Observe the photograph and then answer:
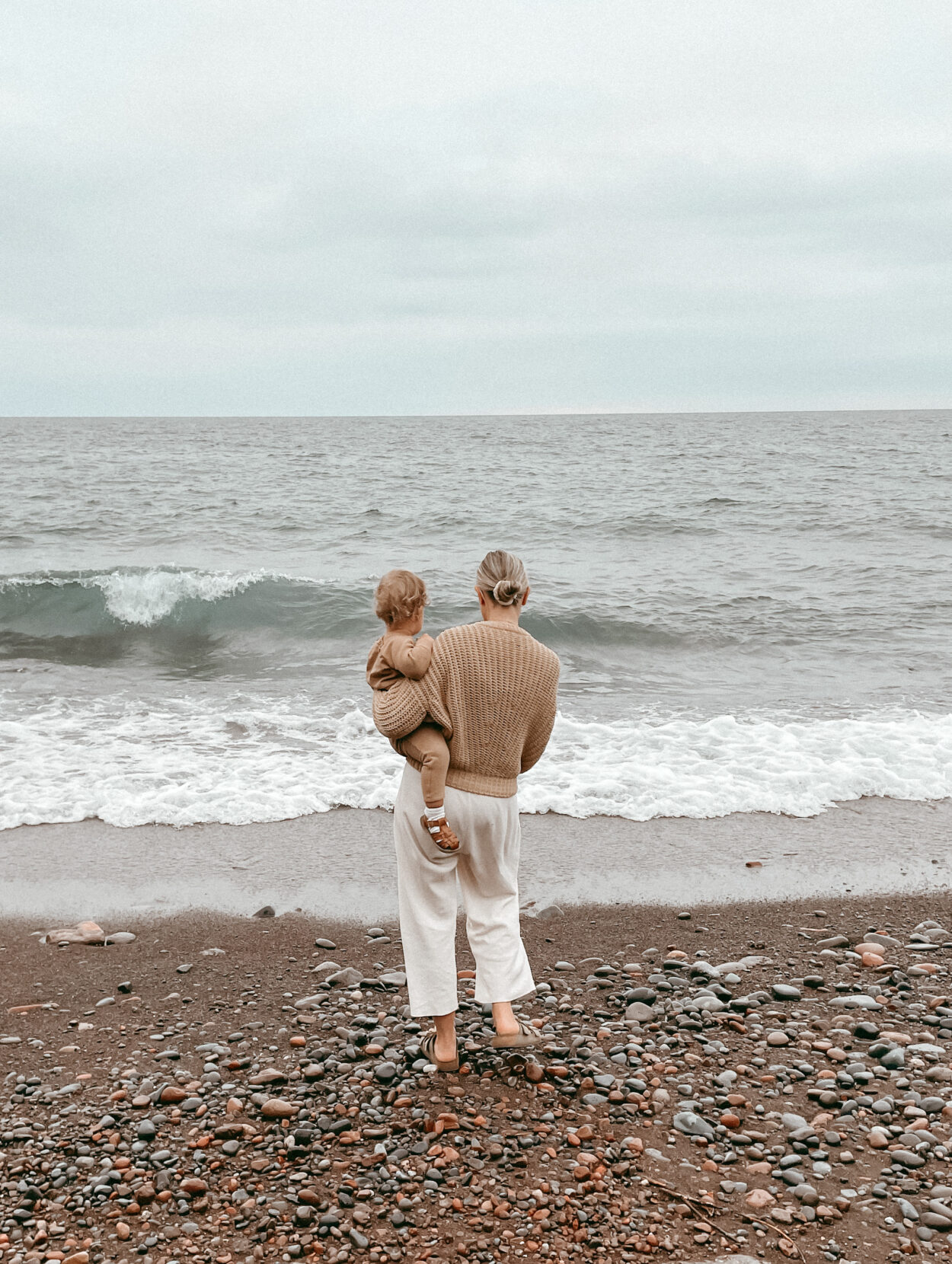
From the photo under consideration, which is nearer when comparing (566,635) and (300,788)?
(300,788)

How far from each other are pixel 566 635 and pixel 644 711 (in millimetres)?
4599

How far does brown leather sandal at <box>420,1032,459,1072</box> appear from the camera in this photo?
389 cm

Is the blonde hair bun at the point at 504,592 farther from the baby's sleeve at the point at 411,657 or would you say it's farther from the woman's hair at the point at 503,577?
the baby's sleeve at the point at 411,657

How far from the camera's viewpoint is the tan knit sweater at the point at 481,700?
3699mm

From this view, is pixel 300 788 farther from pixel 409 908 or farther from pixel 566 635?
pixel 566 635

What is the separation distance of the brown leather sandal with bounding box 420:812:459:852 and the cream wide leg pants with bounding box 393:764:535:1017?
1.6 inches

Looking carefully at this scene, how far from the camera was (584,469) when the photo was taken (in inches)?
1650

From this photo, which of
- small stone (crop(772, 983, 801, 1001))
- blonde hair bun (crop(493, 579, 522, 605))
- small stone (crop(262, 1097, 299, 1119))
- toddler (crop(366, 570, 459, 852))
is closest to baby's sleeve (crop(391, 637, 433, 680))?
toddler (crop(366, 570, 459, 852))

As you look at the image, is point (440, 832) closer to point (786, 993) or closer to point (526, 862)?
point (786, 993)

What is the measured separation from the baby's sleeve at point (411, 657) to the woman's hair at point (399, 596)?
0.12m

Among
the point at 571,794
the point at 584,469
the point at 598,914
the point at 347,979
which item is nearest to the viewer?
the point at 347,979

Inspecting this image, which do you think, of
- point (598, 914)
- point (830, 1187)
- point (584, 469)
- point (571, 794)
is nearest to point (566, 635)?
point (571, 794)

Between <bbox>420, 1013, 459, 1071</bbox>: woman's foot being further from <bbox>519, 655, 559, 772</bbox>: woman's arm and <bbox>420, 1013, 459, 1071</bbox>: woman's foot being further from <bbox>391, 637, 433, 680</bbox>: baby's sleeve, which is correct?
<bbox>391, 637, 433, 680</bbox>: baby's sleeve

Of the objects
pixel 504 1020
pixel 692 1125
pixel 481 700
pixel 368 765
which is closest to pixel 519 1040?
pixel 504 1020
